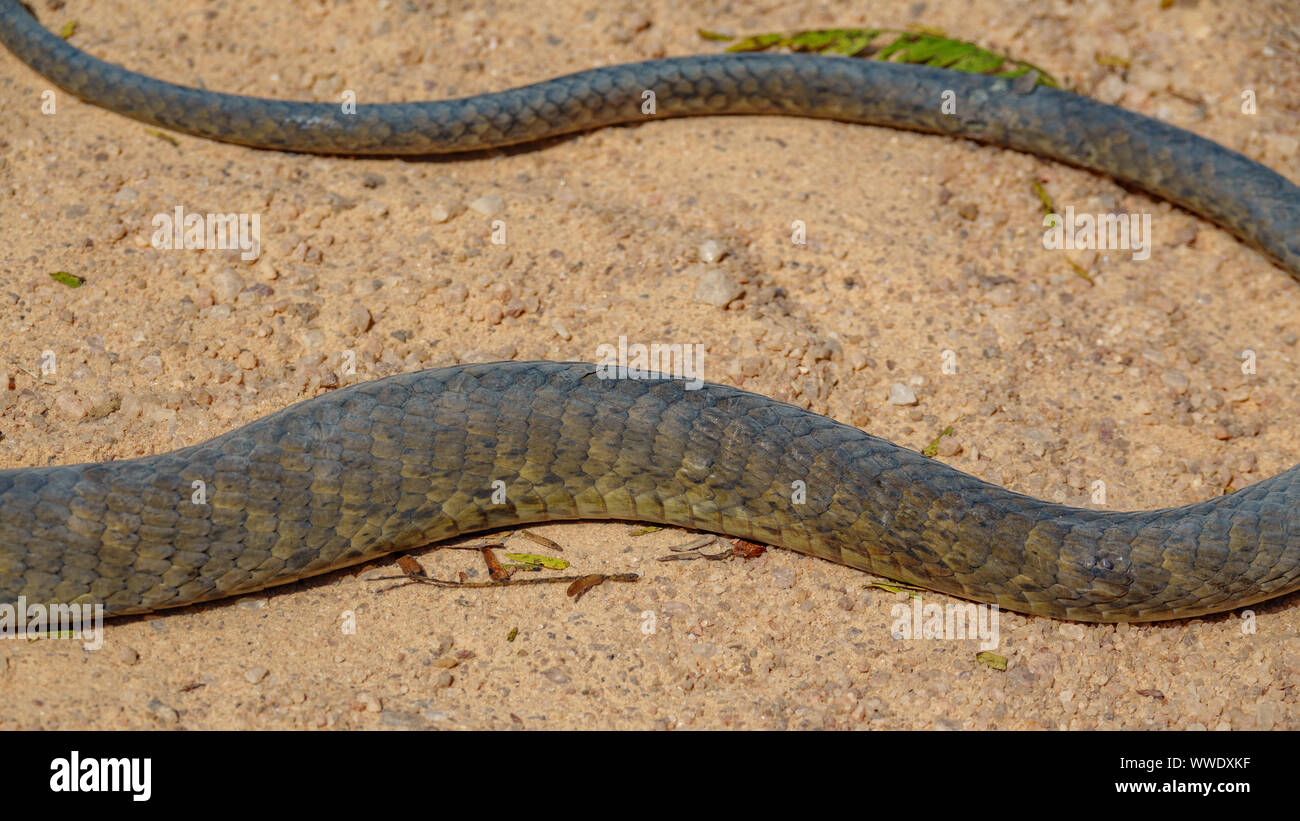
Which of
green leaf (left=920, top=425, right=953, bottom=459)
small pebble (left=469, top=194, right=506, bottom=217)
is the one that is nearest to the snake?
green leaf (left=920, top=425, right=953, bottom=459)

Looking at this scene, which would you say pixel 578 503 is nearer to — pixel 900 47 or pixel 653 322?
pixel 653 322

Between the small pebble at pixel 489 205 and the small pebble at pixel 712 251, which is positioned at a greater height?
the small pebble at pixel 489 205

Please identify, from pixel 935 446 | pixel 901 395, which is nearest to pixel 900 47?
pixel 901 395

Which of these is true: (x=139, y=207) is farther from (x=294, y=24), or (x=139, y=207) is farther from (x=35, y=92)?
(x=294, y=24)

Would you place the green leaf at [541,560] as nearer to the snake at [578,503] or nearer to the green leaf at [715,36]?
the snake at [578,503]

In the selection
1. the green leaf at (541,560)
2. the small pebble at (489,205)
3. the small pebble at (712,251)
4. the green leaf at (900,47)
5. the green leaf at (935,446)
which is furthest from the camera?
the green leaf at (900,47)

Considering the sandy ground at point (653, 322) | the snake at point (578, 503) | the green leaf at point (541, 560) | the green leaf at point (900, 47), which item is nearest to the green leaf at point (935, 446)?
the sandy ground at point (653, 322)

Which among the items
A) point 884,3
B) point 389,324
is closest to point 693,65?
point 884,3

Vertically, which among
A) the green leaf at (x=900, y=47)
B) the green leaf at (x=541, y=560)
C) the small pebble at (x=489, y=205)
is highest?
the green leaf at (x=900, y=47)

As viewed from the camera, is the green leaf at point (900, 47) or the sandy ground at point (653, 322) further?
the green leaf at point (900, 47)

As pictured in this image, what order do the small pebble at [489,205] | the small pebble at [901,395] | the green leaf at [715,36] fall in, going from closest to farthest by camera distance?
the small pebble at [901,395] → the small pebble at [489,205] → the green leaf at [715,36]
